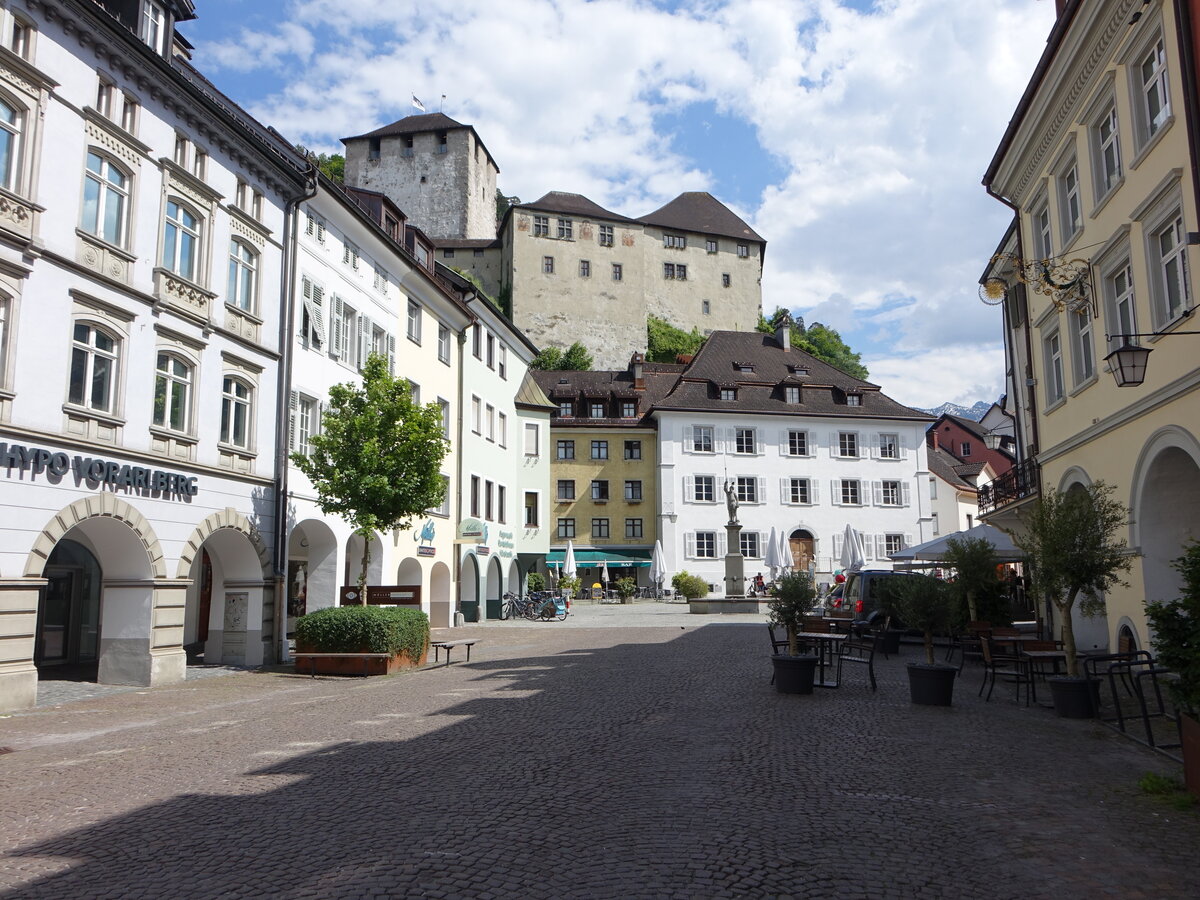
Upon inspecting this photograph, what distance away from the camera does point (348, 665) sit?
18047 mm

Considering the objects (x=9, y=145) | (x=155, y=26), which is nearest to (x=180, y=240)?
(x=9, y=145)

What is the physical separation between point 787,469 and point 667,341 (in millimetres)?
37827

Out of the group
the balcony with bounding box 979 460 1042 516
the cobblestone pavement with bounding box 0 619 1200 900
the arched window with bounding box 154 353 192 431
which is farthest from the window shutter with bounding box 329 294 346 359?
the balcony with bounding box 979 460 1042 516

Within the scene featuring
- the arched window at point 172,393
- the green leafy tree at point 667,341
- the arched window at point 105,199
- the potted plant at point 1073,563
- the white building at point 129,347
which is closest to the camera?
the potted plant at point 1073,563

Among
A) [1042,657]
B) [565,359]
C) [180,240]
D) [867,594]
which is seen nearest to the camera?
[1042,657]

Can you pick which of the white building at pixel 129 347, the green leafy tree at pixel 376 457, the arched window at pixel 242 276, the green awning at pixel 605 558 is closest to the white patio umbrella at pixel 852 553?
the green leafy tree at pixel 376 457

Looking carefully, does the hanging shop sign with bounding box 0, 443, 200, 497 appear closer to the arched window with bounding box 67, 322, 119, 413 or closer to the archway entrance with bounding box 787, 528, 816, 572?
the arched window with bounding box 67, 322, 119, 413

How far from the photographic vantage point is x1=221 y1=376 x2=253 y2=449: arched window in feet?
64.5

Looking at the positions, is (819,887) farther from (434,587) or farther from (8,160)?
(434,587)

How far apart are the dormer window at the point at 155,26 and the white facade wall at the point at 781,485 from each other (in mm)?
37386

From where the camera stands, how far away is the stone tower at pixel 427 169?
310 feet

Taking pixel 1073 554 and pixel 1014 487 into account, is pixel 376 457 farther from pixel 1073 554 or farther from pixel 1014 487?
pixel 1014 487

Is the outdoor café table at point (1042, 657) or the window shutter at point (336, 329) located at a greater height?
the window shutter at point (336, 329)

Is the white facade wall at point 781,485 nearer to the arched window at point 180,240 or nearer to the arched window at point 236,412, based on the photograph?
the arched window at point 236,412
